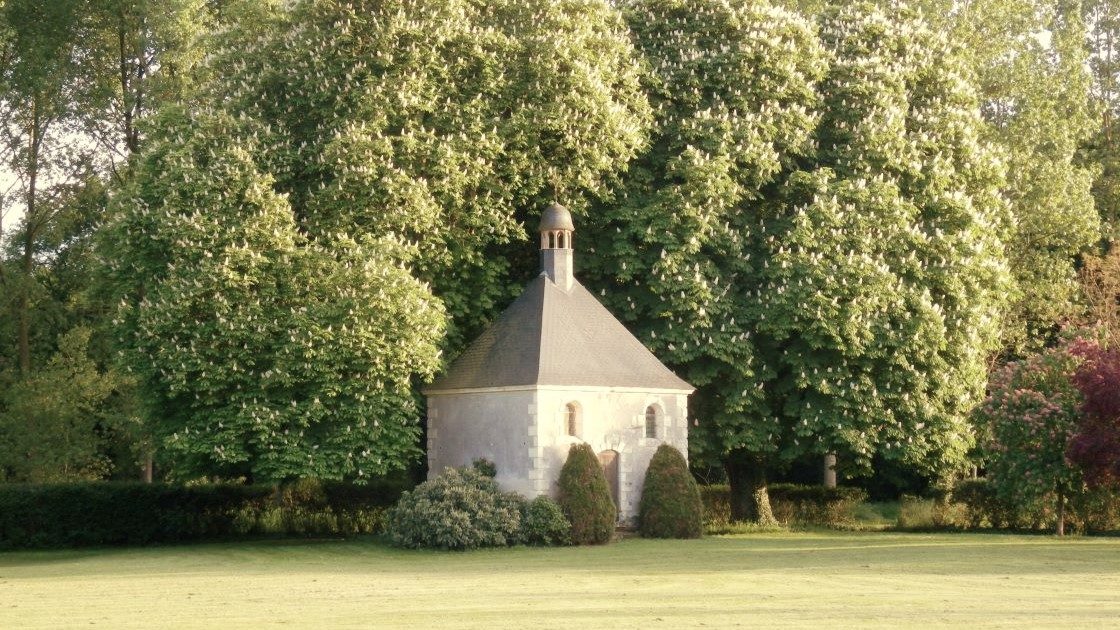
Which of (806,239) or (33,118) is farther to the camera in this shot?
(33,118)

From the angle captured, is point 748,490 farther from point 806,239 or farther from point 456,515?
point 456,515

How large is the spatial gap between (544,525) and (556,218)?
859 cm

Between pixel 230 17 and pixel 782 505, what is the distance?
23.2 m

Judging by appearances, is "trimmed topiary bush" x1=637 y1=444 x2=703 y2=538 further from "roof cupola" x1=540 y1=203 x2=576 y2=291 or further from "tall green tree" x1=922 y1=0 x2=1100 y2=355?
"tall green tree" x1=922 y1=0 x2=1100 y2=355

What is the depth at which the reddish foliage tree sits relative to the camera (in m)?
29.8

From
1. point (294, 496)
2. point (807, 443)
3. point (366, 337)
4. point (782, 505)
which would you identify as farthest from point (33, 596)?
point (782, 505)

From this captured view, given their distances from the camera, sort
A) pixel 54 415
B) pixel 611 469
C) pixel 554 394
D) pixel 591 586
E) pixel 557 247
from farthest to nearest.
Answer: pixel 54 415 → pixel 557 247 → pixel 611 469 → pixel 554 394 → pixel 591 586

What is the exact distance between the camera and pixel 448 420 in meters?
34.9

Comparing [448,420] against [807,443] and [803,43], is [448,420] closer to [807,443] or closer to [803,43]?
[807,443]

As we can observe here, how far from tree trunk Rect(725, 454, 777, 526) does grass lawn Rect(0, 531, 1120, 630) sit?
613 cm

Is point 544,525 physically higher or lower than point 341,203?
lower

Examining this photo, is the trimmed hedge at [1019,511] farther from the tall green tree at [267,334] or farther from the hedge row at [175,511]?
the hedge row at [175,511]

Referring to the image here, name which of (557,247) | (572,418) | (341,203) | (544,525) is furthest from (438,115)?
(544,525)

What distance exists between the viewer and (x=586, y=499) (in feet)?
104
